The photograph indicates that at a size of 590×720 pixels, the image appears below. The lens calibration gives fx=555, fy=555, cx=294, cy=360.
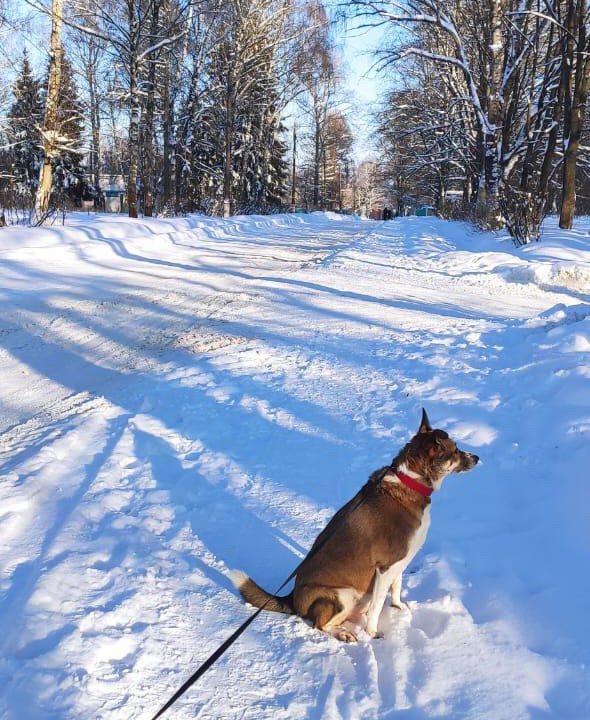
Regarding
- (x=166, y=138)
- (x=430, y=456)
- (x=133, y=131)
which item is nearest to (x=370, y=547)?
(x=430, y=456)

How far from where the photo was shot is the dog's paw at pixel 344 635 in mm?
2689

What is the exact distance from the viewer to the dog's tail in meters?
2.79

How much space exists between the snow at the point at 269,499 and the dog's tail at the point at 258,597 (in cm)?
11

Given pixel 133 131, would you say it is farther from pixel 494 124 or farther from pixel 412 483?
pixel 412 483

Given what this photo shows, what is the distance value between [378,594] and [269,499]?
1.47m

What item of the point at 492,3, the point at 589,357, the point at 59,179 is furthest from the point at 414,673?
the point at 59,179

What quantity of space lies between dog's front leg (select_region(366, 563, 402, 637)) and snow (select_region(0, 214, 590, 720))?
0.32ft

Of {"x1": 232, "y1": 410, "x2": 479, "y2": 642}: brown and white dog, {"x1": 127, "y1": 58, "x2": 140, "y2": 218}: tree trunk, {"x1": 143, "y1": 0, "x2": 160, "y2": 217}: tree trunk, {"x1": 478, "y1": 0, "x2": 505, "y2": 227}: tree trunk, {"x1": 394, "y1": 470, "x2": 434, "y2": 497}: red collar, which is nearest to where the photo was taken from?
{"x1": 232, "y1": 410, "x2": 479, "y2": 642}: brown and white dog

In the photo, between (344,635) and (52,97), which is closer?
(344,635)

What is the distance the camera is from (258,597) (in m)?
2.82

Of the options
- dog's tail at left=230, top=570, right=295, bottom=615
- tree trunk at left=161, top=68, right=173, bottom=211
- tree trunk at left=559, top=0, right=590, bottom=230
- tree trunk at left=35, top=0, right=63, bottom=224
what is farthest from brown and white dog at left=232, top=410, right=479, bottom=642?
tree trunk at left=161, top=68, right=173, bottom=211

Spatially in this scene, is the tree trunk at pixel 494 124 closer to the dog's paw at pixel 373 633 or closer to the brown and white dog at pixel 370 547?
the brown and white dog at pixel 370 547

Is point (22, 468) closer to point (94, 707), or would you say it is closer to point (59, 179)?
point (94, 707)

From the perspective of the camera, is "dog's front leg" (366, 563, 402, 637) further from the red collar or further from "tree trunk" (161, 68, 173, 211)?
"tree trunk" (161, 68, 173, 211)
